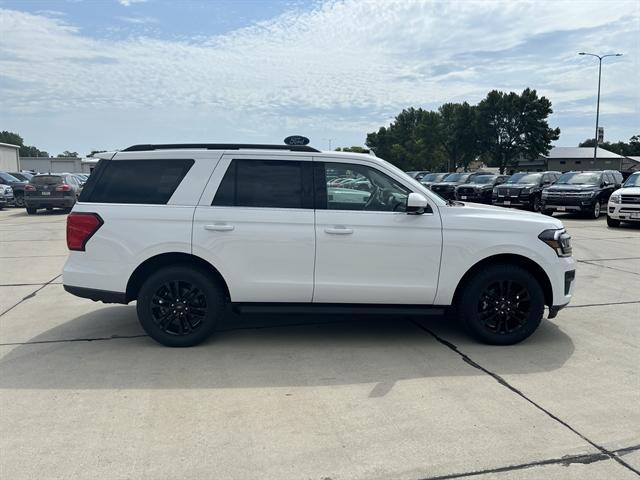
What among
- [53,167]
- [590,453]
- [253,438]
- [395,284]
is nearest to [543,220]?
[395,284]

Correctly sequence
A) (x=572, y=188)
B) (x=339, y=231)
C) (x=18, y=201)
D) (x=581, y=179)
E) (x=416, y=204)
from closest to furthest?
1. (x=416, y=204)
2. (x=339, y=231)
3. (x=572, y=188)
4. (x=581, y=179)
5. (x=18, y=201)

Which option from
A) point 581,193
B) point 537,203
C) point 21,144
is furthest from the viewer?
point 21,144

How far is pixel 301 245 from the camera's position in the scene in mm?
4852

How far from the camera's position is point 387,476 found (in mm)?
2979

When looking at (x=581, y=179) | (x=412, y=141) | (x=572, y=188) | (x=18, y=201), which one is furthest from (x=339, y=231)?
(x=412, y=141)

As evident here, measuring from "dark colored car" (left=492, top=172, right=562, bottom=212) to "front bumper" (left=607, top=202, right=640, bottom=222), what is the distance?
583cm

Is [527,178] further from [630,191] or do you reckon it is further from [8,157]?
[8,157]

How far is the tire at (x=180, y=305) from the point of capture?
489 cm

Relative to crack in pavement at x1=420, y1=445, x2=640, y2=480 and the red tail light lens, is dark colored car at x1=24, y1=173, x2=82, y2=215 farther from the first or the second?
crack in pavement at x1=420, y1=445, x2=640, y2=480

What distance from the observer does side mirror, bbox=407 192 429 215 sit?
4.74 meters

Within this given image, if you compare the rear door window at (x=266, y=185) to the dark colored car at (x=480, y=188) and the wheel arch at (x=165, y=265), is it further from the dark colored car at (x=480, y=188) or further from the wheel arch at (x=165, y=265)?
the dark colored car at (x=480, y=188)

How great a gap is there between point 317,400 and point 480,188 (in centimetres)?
2409

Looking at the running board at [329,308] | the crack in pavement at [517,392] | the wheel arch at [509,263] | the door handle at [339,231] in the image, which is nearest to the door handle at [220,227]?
the running board at [329,308]

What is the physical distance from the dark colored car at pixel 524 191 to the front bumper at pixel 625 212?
5.83 m
